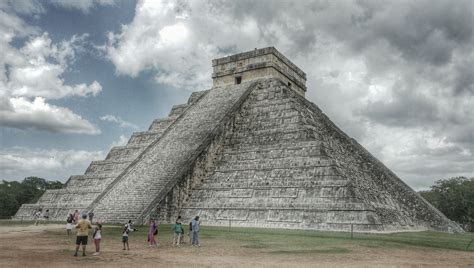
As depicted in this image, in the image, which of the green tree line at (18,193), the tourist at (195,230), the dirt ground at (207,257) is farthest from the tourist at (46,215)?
the green tree line at (18,193)

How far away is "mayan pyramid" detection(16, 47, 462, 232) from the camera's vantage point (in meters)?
15.1

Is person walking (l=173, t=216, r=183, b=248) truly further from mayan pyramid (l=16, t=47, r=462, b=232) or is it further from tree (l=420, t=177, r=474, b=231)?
tree (l=420, t=177, r=474, b=231)

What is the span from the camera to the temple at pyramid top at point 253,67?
24.2 m

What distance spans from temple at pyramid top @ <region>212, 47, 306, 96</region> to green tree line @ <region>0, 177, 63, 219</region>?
848 inches

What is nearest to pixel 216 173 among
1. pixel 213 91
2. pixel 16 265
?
pixel 213 91

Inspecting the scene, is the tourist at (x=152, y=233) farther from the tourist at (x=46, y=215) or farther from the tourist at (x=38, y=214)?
the tourist at (x=38, y=214)

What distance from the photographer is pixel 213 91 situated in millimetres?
25484

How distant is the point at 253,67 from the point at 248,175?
9.10 metres

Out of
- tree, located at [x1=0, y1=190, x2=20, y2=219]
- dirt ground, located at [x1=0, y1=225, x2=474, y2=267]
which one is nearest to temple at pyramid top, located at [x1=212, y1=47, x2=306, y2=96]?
dirt ground, located at [x1=0, y1=225, x2=474, y2=267]

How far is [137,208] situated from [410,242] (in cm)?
992

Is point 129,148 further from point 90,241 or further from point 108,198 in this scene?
point 90,241

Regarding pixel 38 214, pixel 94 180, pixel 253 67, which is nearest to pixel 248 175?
pixel 94 180

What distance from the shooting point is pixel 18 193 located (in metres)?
42.4

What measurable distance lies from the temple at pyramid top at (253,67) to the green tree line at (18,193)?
A: 21.5 metres
